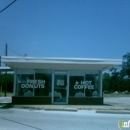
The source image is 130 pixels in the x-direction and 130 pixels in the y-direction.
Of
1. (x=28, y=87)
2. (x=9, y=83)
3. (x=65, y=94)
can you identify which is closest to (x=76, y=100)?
(x=65, y=94)

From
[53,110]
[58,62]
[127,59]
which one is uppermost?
[127,59]

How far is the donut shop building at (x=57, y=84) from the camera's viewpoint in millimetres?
21797

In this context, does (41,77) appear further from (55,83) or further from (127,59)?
(127,59)

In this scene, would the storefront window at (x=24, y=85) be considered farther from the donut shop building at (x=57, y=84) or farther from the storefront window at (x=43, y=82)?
the storefront window at (x=43, y=82)

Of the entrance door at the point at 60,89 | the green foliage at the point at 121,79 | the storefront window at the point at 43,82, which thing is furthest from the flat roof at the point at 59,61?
the green foliage at the point at 121,79

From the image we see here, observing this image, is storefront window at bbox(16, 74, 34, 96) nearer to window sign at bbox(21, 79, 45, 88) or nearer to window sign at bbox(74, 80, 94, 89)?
window sign at bbox(21, 79, 45, 88)

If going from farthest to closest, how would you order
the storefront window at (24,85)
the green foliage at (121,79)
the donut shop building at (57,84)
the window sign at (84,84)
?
the green foliage at (121,79) → the window sign at (84,84) → the storefront window at (24,85) → the donut shop building at (57,84)

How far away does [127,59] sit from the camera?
8888 centimetres

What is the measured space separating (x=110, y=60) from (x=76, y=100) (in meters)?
4.19

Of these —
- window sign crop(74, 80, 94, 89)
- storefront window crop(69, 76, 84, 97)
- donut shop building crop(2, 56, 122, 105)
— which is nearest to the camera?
donut shop building crop(2, 56, 122, 105)

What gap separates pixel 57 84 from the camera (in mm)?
22312

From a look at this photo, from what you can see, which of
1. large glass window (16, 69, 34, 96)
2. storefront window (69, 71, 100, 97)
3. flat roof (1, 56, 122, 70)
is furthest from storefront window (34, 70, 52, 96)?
flat roof (1, 56, 122, 70)

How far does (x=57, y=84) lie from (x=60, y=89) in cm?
46

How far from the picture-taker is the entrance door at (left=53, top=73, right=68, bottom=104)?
22.2 meters
